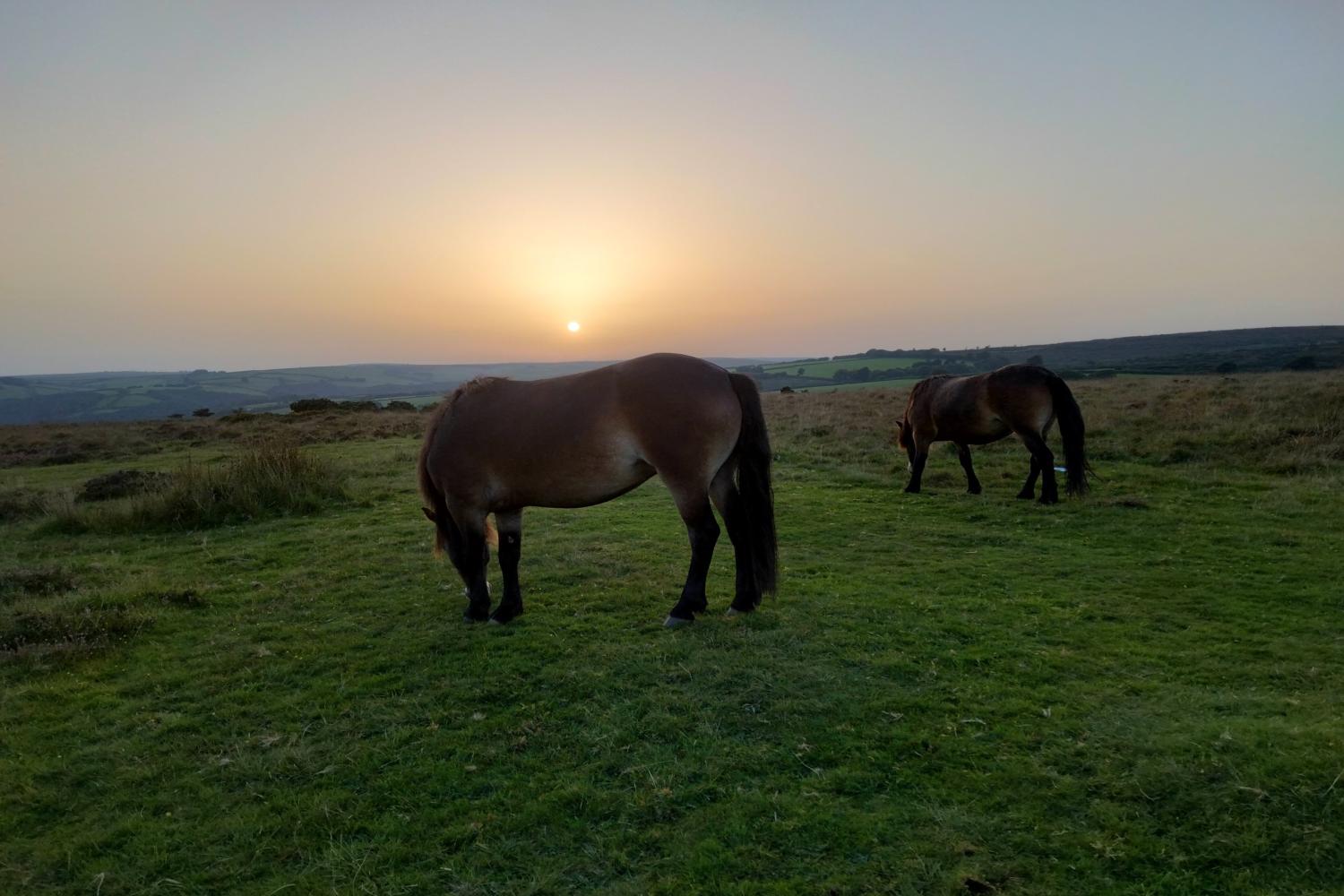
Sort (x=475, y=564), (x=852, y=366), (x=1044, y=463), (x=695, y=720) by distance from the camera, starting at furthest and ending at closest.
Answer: (x=852, y=366) → (x=1044, y=463) → (x=475, y=564) → (x=695, y=720)

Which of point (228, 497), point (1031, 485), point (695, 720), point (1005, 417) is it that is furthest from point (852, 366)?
point (695, 720)

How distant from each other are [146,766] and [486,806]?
6.71ft

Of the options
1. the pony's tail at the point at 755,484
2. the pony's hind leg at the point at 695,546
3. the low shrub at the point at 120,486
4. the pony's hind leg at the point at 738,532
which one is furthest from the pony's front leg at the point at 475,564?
the low shrub at the point at 120,486

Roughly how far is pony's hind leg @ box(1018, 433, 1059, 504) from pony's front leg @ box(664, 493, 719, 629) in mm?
6379

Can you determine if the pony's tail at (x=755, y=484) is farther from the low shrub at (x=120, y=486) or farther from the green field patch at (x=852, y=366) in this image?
the green field patch at (x=852, y=366)

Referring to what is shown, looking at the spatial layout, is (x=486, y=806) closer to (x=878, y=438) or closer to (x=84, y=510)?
(x=84, y=510)

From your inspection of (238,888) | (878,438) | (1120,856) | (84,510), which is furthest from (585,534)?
(878,438)

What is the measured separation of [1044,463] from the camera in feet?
32.0

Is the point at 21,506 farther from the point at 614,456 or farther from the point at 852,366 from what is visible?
the point at 852,366

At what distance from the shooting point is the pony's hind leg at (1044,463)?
381 inches

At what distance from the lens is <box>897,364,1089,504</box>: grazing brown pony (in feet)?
31.8

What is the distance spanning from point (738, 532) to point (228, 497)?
29.5 feet

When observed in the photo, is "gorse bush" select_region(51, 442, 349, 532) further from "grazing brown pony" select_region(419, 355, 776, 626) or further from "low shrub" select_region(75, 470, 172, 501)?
"grazing brown pony" select_region(419, 355, 776, 626)

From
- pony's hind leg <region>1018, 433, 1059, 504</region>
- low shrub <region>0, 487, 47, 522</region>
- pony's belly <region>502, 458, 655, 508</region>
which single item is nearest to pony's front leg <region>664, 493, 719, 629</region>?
pony's belly <region>502, 458, 655, 508</region>
